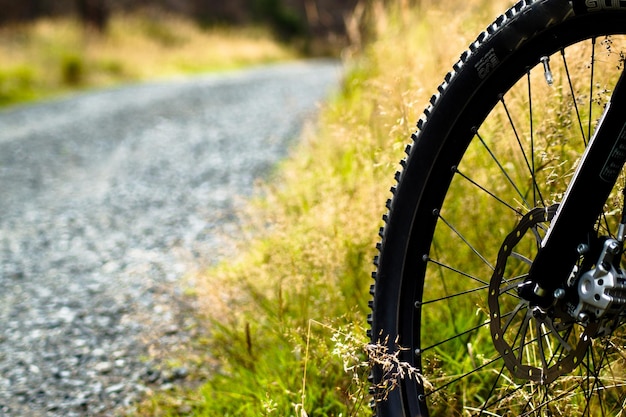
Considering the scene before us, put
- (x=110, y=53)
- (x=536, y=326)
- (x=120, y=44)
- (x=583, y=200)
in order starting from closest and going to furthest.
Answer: (x=583, y=200), (x=536, y=326), (x=110, y=53), (x=120, y=44)

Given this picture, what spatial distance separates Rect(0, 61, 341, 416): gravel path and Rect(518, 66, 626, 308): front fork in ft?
4.67

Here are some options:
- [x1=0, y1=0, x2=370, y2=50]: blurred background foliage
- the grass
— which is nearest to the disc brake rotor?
the grass

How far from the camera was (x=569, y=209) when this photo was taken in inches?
56.2

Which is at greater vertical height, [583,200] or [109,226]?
[583,200]

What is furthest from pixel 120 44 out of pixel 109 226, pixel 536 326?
pixel 536 326

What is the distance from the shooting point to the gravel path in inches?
104

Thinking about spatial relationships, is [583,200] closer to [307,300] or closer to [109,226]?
[307,300]

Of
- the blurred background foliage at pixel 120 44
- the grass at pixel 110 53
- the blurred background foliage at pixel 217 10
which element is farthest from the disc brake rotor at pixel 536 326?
the blurred background foliage at pixel 217 10

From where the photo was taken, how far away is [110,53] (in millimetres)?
14742

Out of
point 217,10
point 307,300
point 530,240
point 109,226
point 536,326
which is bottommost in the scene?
point 109,226

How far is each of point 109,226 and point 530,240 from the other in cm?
312

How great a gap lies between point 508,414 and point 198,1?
3431 cm

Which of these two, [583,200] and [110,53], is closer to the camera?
[583,200]


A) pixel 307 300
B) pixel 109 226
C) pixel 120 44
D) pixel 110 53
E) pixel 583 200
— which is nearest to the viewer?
pixel 583 200
